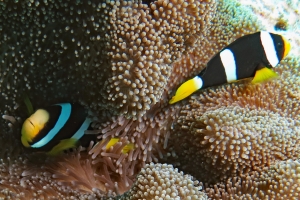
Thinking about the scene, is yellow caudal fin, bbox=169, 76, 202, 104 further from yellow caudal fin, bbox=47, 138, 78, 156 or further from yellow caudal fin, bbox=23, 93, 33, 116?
yellow caudal fin, bbox=23, 93, 33, 116

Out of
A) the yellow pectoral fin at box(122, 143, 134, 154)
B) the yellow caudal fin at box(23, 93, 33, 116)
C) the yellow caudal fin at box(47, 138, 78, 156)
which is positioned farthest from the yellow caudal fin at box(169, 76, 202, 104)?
the yellow caudal fin at box(23, 93, 33, 116)

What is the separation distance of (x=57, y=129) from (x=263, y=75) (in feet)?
2.56

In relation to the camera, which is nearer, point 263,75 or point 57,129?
point 57,129

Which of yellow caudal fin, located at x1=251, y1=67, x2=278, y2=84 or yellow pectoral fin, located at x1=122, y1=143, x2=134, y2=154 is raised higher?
yellow caudal fin, located at x1=251, y1=67, x2=278, y2=84

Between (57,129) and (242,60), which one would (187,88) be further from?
(57,129)

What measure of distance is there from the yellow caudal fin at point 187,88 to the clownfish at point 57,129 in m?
0.25

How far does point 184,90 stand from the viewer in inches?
47.9

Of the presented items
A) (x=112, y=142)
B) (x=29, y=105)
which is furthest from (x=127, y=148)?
(x=29, y=105)

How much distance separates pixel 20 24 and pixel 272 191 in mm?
1032

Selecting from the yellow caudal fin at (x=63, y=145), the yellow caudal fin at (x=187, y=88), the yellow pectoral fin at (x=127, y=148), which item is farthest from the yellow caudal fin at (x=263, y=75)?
the yellow caudal fin at (x=63, y=145)

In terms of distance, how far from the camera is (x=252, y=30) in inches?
59.3

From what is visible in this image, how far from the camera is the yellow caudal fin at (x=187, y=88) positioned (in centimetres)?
121

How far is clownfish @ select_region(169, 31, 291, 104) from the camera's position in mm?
1242

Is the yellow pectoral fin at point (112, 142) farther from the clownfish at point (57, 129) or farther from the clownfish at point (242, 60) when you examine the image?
the clownfish at point (242, 60)
